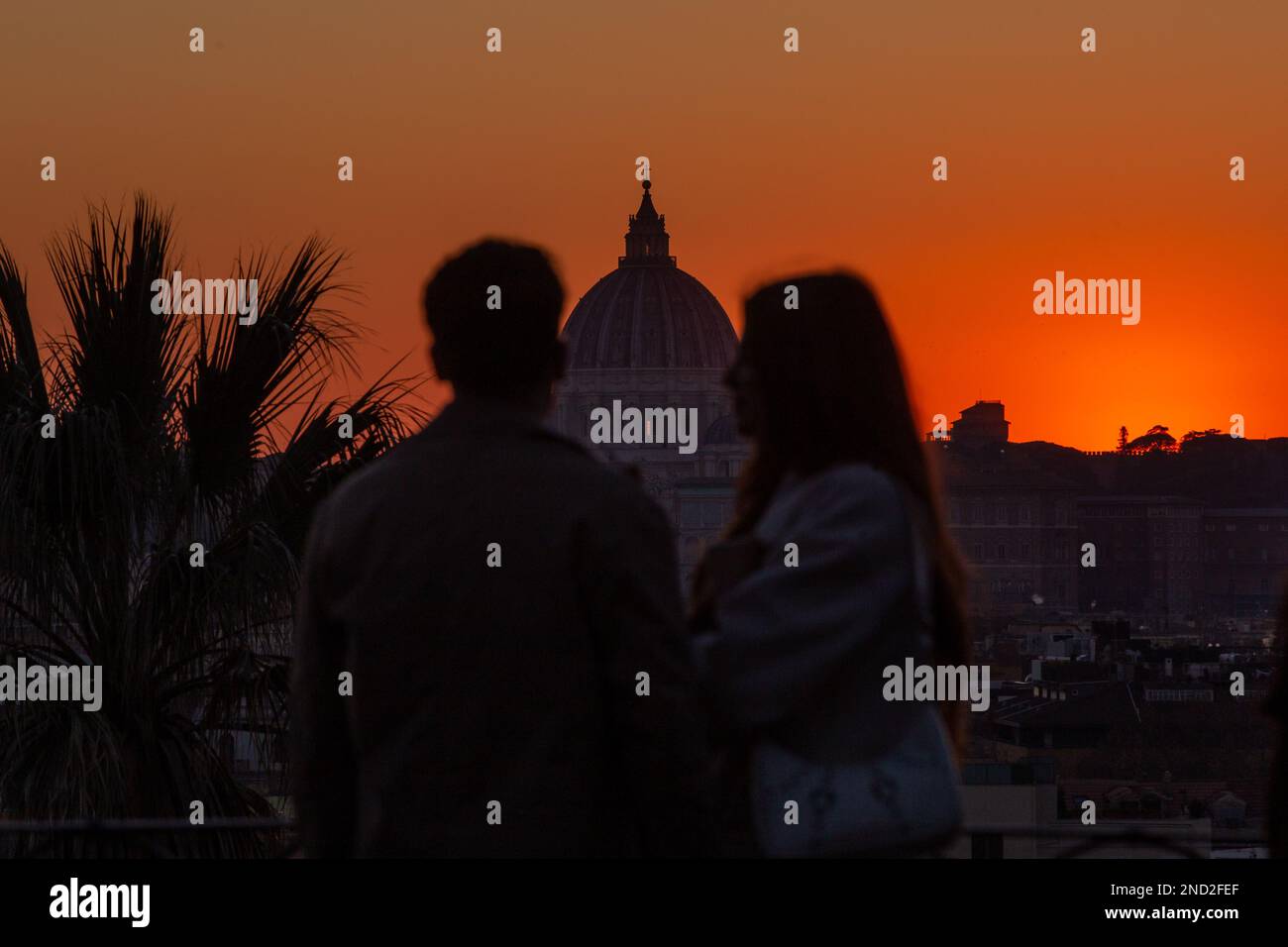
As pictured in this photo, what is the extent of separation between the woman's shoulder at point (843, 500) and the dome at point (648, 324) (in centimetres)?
11301

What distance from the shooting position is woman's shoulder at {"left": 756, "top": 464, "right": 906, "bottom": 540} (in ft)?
6.67

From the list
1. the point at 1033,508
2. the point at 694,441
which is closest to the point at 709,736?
the point at 1033,508

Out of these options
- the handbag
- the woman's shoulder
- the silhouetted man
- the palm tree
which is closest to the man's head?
the silhouetted man

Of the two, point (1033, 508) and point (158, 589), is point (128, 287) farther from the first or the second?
point (1033, 508)

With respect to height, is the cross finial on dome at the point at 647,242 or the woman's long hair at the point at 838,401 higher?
the cross finial on dome at the point at 647,242

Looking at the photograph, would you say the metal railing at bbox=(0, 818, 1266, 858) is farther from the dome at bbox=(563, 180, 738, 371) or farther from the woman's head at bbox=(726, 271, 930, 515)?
the dome at bbox=(563, 180, 738, 371)

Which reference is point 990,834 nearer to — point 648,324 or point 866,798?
point 866,798

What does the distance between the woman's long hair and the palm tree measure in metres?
3.14

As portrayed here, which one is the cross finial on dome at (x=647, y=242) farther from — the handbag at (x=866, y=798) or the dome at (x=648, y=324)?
the handbag at (x=866, y=798)

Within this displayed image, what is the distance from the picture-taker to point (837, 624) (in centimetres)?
201

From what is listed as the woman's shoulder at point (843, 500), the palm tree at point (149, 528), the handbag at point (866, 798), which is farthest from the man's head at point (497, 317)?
the palm tree at point (149, 528)

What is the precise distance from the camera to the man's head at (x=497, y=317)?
2211 millimetres

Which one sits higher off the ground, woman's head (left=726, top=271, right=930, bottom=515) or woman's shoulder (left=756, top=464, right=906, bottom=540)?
woman's head (left=726, top=271, right=930, bottom=515)
